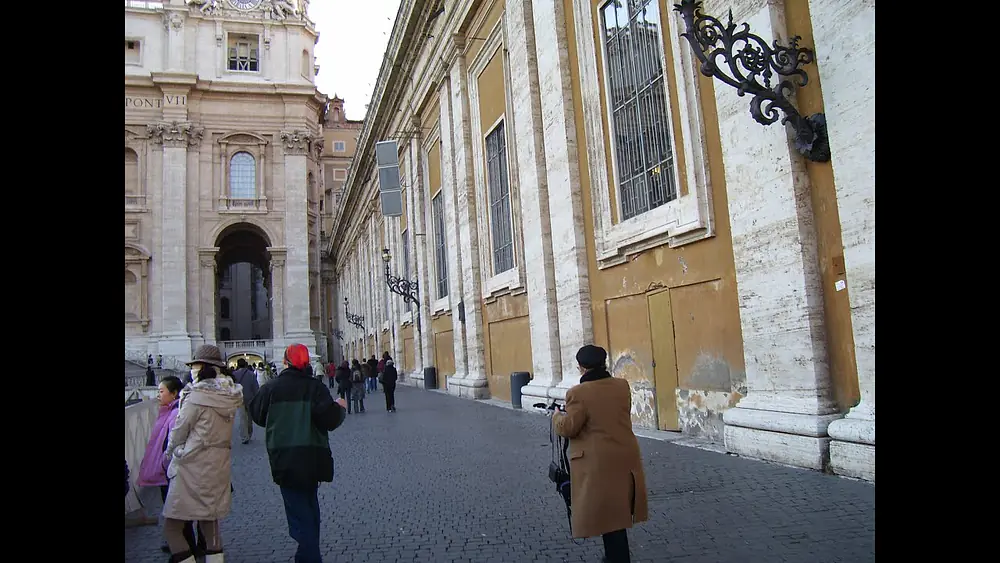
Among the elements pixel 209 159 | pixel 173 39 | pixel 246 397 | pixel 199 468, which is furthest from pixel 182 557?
pixel 173 39

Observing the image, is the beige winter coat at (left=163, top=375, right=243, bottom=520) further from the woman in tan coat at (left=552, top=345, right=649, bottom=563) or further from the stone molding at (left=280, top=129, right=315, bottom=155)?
the stone molding at (left=280, top=129, right=315, bottom=155)

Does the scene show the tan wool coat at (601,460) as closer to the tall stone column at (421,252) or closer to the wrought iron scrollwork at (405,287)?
the tall stone column at (421,252)

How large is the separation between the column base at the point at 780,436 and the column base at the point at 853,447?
161 mm

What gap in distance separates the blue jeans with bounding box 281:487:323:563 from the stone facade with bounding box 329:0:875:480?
165 inches

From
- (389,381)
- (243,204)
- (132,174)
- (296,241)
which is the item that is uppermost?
(132,174)

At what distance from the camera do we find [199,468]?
4.19 meters

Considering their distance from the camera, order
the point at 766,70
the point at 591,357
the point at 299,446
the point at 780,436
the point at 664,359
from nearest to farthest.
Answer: the point at 591,357 → the point at 299,446 → the point at 766,70 → the point at 780,436 → the point at 664,359

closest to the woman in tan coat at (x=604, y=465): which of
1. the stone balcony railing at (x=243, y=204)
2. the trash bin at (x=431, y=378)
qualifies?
the trash bin at (x=431, y=378)

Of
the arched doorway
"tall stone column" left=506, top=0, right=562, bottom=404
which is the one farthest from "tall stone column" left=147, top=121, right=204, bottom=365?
"tall stone column" left=506, top=0, right=562, bottom=404

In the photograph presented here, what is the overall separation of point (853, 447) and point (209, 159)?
44968 millimetres

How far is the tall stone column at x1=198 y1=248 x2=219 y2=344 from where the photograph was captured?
4156 centimetres

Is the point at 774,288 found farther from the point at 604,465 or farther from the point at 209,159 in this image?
the point at 209,159

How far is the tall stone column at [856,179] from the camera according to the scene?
548 centimetres
